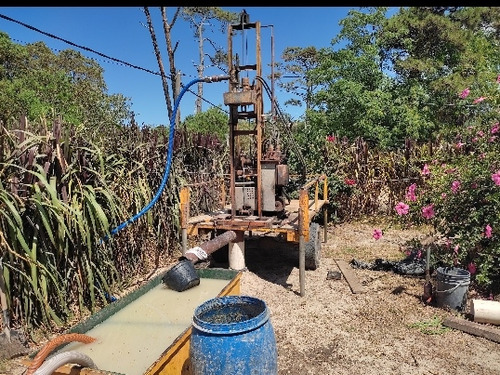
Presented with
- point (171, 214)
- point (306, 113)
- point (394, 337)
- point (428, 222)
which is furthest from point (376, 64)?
point (394, 337)

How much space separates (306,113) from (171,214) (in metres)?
10.8

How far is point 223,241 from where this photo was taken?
17.3 ft

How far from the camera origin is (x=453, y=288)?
4.63 m

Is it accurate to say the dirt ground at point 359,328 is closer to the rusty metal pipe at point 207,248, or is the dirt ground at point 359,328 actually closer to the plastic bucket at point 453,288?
the plastic bucket at point 453,288

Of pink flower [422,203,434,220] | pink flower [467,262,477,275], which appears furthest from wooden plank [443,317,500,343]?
pink flower [422,203,434,220]

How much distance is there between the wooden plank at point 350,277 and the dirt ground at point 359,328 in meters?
0.07

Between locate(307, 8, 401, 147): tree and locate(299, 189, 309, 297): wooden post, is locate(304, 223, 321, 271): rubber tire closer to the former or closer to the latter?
locate(299, 189, 309, 297): wooden post

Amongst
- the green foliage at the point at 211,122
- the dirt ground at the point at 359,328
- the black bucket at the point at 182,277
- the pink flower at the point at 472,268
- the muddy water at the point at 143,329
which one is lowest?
the dirt ground at the point at 359,328

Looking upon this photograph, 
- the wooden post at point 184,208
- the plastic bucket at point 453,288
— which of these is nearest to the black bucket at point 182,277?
the wooden post at point 184,208

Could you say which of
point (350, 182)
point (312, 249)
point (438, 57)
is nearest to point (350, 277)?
point (312, 249)

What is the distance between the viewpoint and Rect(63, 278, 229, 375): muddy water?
282cm

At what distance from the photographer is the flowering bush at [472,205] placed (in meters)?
5.03

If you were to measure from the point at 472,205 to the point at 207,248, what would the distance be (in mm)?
3776

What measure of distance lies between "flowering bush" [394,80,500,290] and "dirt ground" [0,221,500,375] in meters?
0.51
